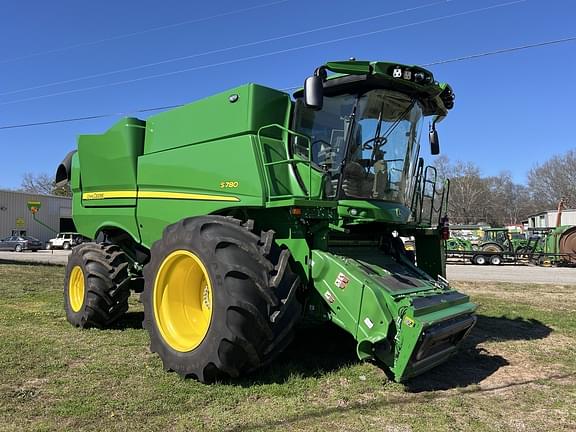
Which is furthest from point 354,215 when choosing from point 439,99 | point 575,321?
point 575,321

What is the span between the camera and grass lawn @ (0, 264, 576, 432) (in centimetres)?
395

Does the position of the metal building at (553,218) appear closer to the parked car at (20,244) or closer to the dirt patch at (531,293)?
the dirt patch at (531,293)

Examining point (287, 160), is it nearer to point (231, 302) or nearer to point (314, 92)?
point (314, 92)

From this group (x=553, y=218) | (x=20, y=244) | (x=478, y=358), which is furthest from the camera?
(x=553, y=218)

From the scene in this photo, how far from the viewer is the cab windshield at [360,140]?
5.61 m

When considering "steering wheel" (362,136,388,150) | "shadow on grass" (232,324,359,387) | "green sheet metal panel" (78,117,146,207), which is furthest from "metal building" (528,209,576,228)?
"green sheet metal panel" (78,117,146,207)

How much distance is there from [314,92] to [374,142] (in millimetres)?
1357

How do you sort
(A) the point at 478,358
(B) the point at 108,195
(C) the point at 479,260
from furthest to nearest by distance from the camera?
(C) the point at 479,260, (B) the point at 108,195, (A) the point at 478,358

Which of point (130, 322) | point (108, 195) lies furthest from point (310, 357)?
point (108, 195)

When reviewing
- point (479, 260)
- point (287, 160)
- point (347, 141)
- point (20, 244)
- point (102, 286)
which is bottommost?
point (20, 244)

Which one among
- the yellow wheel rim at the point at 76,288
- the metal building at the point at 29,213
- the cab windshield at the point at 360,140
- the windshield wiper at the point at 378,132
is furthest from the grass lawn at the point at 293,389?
the metal building at the point at 29,213

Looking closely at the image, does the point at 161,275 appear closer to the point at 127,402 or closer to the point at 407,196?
the point at 127,402

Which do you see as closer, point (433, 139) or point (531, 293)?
point (433, 139)

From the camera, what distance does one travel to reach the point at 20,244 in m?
41.6
